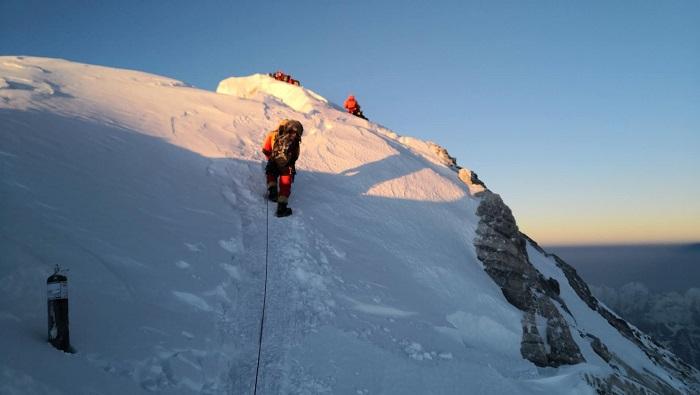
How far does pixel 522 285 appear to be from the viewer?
12164mm

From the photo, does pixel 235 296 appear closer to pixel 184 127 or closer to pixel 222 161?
pixel 222 161

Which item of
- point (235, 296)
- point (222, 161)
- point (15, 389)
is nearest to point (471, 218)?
point (222, 161)

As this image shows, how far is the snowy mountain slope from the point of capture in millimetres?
4543

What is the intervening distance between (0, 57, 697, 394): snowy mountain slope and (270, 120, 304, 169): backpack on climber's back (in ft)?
3.77

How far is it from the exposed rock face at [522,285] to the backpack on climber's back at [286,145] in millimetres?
6969

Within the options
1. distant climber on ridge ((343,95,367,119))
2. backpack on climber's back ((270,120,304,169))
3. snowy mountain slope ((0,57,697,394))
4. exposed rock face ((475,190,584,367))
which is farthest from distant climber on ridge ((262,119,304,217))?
distant climber on ridge ((343,95,367,119))

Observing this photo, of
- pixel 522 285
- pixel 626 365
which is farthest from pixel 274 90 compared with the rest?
pixel 626 365

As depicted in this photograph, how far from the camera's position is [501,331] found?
29.1 feet

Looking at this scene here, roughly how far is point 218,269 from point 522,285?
9297mm

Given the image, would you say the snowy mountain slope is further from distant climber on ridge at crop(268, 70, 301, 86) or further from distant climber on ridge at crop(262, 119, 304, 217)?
Result: distant climber on ridge at crop(268, 70, 301, 86)

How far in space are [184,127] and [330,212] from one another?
5.99m

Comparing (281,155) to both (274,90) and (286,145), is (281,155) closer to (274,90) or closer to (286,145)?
(286,145)

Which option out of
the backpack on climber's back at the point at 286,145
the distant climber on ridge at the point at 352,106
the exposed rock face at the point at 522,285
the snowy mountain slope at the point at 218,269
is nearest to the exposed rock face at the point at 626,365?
the snowy mountain slope at the point at 218,269

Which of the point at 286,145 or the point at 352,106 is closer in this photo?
the point at 286,145
